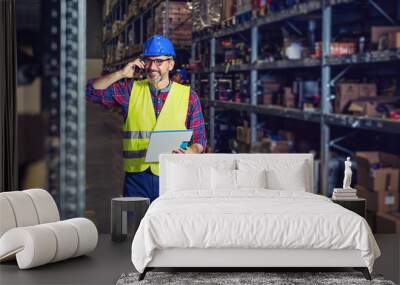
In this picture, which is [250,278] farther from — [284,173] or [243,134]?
[243,134]

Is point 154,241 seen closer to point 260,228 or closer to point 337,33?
point 260,228

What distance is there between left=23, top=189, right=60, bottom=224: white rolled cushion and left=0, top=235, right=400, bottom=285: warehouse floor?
1.26 ft

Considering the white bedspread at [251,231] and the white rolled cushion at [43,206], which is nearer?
the white bedspread at [251,231]

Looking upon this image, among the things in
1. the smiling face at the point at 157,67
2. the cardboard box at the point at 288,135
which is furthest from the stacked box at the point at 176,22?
the cardboard box at the point at 288,135

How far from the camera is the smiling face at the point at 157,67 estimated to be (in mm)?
7133

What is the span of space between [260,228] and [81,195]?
2.78 metres

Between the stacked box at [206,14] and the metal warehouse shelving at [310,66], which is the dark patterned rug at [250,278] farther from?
the stacked box at [206,14]

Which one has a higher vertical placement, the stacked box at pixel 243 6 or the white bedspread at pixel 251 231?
the stacked box at pixel 243 6

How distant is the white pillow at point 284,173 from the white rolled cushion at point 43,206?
58.8 inches

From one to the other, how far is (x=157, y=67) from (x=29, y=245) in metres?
2.39

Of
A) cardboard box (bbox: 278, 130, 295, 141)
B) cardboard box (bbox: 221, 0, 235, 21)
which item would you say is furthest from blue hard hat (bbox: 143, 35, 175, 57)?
cardboard box (bbox: 278, 130, 295, 141)

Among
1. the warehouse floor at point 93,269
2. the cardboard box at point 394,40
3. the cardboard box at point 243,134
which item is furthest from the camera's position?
the cardboard box at point 243,134

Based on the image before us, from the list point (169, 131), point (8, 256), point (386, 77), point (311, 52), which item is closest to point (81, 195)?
point (169, 131)

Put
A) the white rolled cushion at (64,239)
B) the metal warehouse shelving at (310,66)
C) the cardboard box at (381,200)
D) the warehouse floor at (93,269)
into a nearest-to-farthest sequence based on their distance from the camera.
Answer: the warehouse floor at (93,269) < the white rolled cushion at (64,239) < the metal warehouse shelving at (310,66) < the cardboard box at (381,200)
